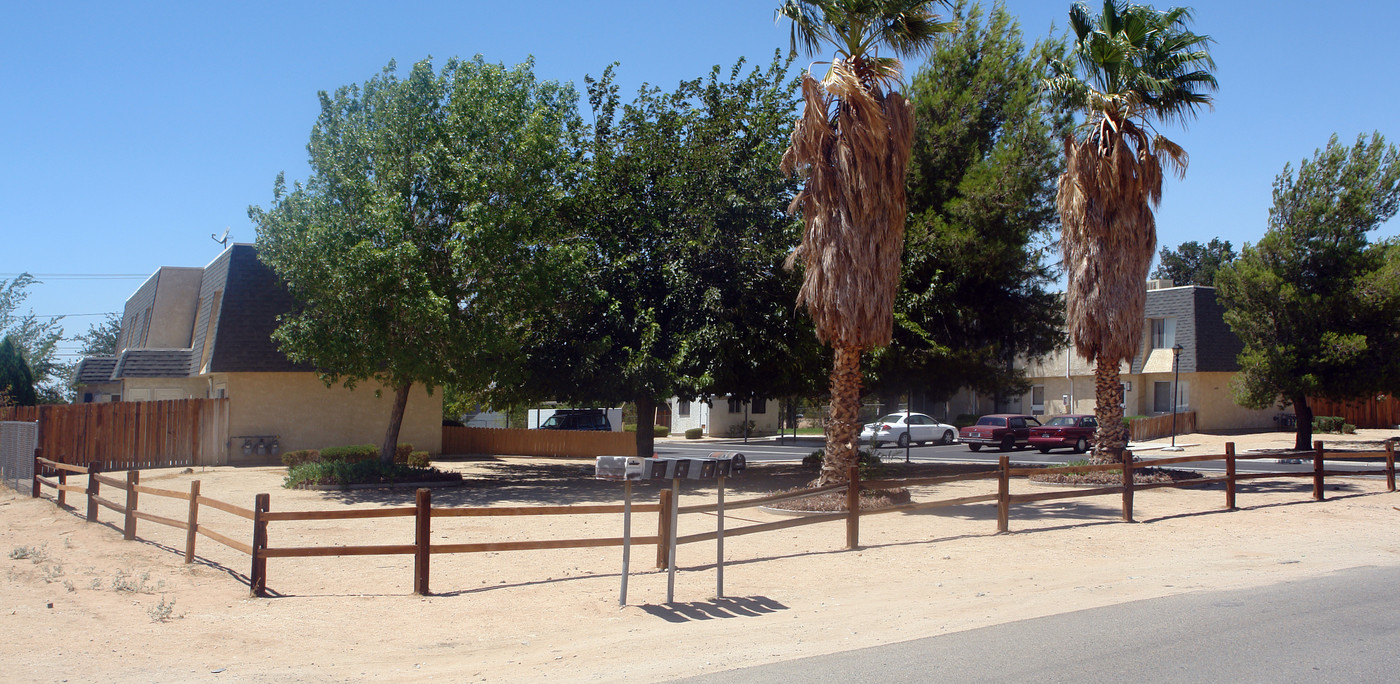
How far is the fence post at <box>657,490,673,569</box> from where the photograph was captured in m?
10.4

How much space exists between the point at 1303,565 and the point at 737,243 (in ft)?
40.9

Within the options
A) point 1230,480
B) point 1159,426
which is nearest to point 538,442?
point 1230,480

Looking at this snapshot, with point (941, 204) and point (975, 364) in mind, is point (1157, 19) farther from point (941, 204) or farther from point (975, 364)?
point (975, 364)

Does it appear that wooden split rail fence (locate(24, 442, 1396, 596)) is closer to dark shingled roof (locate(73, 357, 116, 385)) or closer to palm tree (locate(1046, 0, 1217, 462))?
palm tree (locate(1046, 0, 1217, 462))

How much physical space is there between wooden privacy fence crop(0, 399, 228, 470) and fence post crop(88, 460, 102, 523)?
8.86m

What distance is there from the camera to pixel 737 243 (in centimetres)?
2069

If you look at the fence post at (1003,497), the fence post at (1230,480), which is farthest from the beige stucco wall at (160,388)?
the fence post at (1230,480)

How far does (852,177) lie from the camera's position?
15.3 m

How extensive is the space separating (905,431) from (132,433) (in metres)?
A: 25.8

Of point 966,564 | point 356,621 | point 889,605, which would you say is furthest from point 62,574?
point 966,564

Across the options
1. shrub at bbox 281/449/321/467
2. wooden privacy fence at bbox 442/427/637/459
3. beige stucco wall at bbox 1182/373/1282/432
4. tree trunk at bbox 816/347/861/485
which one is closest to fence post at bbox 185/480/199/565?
tree trunk at bbox 816/347/861/485

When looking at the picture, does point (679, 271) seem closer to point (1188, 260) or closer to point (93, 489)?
point (93, 489)

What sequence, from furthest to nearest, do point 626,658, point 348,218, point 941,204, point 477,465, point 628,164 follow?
point 477,465 → point 941,204 → point 628,164 → point 348,218 → point 626,658

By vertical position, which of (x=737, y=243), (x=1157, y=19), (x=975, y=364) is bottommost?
(x=975, y=364)
